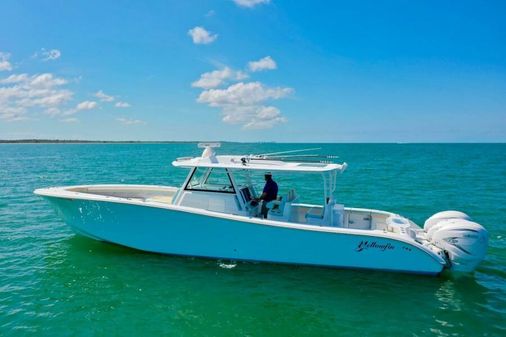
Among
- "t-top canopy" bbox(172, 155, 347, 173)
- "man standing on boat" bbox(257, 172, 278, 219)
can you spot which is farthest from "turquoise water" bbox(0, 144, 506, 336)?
"t-top canopy" bbox(172, 155, 347, 173)

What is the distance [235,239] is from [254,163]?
1920 millimetres

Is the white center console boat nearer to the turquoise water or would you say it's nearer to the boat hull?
the boat hull

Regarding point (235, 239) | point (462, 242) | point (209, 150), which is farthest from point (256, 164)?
point (462, 242)

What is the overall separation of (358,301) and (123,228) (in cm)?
546

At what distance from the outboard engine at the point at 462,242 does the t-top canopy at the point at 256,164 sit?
2.50m

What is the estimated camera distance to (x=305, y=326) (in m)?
5.85

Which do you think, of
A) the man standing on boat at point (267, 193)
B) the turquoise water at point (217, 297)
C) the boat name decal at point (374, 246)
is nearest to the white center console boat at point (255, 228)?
the boat name decal at point (374, 246)

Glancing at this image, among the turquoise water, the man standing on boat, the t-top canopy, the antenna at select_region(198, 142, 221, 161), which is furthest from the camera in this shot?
the antenna at select_region(198, 142, 221, 161)

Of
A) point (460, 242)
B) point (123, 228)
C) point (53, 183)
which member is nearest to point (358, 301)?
point (460, 242)

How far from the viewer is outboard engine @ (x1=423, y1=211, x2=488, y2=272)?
705 centimetres

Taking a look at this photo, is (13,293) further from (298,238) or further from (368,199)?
(368,199)

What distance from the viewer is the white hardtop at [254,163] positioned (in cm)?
793

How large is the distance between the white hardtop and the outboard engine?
2.50 meters

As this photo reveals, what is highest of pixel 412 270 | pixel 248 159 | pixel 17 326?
pixel 248 159
